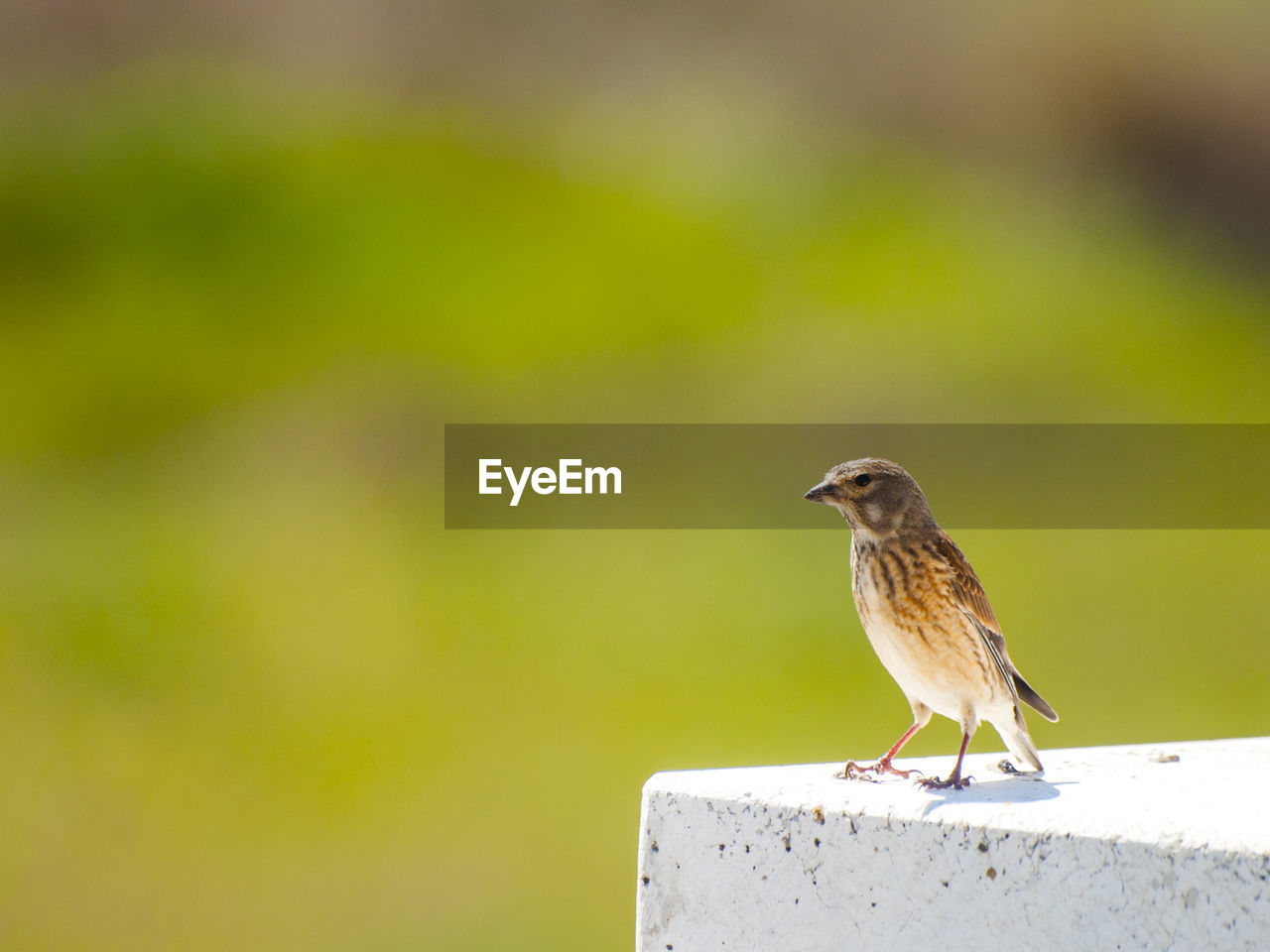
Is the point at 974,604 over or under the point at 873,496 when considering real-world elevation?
under

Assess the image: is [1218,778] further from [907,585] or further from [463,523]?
[463,523]

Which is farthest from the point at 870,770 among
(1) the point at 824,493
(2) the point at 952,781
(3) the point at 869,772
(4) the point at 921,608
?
(1) the point at 824,493

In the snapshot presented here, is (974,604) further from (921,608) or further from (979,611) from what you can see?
(921,608)

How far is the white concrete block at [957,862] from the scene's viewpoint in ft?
4.69

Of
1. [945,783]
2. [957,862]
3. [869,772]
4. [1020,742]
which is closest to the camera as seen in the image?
[957,862]

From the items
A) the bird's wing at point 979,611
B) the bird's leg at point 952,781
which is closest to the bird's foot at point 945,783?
the bird's leg at point 952,781

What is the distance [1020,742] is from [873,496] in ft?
1.59

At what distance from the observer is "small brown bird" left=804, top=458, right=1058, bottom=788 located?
2.19m

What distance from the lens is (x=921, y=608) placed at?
7.23 feet

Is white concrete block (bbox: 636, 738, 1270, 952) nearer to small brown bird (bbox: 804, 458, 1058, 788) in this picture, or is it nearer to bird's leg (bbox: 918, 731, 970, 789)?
bird's leg (bbox: 918, 731, 970, 789)

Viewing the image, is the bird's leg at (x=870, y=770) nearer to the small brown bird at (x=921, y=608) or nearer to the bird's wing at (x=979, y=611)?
the small brown bird at (x=921, y=608)

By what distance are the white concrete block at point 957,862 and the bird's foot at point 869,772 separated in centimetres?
5

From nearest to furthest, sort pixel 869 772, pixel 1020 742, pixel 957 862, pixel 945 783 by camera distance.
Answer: pixel 957 862, pixel 945 783, pixel 869 772, pixel 1020 742

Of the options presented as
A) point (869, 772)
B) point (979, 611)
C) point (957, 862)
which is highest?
point (979, 611)
